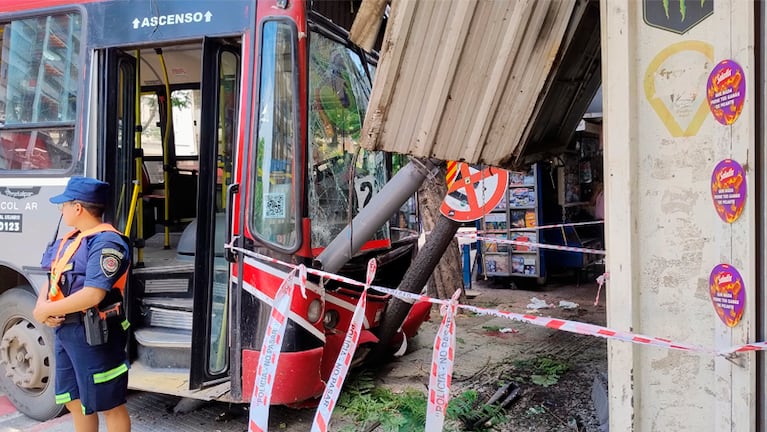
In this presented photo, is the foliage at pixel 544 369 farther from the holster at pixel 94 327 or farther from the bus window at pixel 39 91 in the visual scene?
the bus window at pixel 39 91

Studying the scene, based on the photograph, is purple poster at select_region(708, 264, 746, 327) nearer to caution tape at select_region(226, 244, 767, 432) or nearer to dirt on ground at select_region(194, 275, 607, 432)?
caution tape at select_region(226, 244, 767, 432)

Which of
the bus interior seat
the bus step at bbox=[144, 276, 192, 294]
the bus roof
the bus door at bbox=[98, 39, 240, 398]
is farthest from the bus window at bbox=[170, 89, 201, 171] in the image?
the bus step at bbox=[144, 276, 192, 294]

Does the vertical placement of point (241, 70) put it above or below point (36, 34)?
below

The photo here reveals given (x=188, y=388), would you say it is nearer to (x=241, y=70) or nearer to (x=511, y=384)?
(x=241, y=70)

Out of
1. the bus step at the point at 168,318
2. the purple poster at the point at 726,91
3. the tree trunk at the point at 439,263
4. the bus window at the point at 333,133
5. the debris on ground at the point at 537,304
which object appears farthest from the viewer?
the debris on ground at the point at 537,304

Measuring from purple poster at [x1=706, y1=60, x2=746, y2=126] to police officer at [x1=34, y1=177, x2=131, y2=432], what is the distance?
2.94m

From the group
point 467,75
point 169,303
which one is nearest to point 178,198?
point 169,303

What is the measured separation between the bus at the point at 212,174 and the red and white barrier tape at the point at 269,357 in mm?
76

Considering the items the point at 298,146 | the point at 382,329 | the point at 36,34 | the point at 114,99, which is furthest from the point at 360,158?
the point at 36,34

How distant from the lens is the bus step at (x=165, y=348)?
371 centimetres

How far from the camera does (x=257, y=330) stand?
3404mm

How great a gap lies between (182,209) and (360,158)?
2.75m

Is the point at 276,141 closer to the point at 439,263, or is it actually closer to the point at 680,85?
the point at 680,85

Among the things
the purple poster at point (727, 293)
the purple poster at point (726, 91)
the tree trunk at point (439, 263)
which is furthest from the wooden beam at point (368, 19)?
the tree trunk at point (439, 263)
